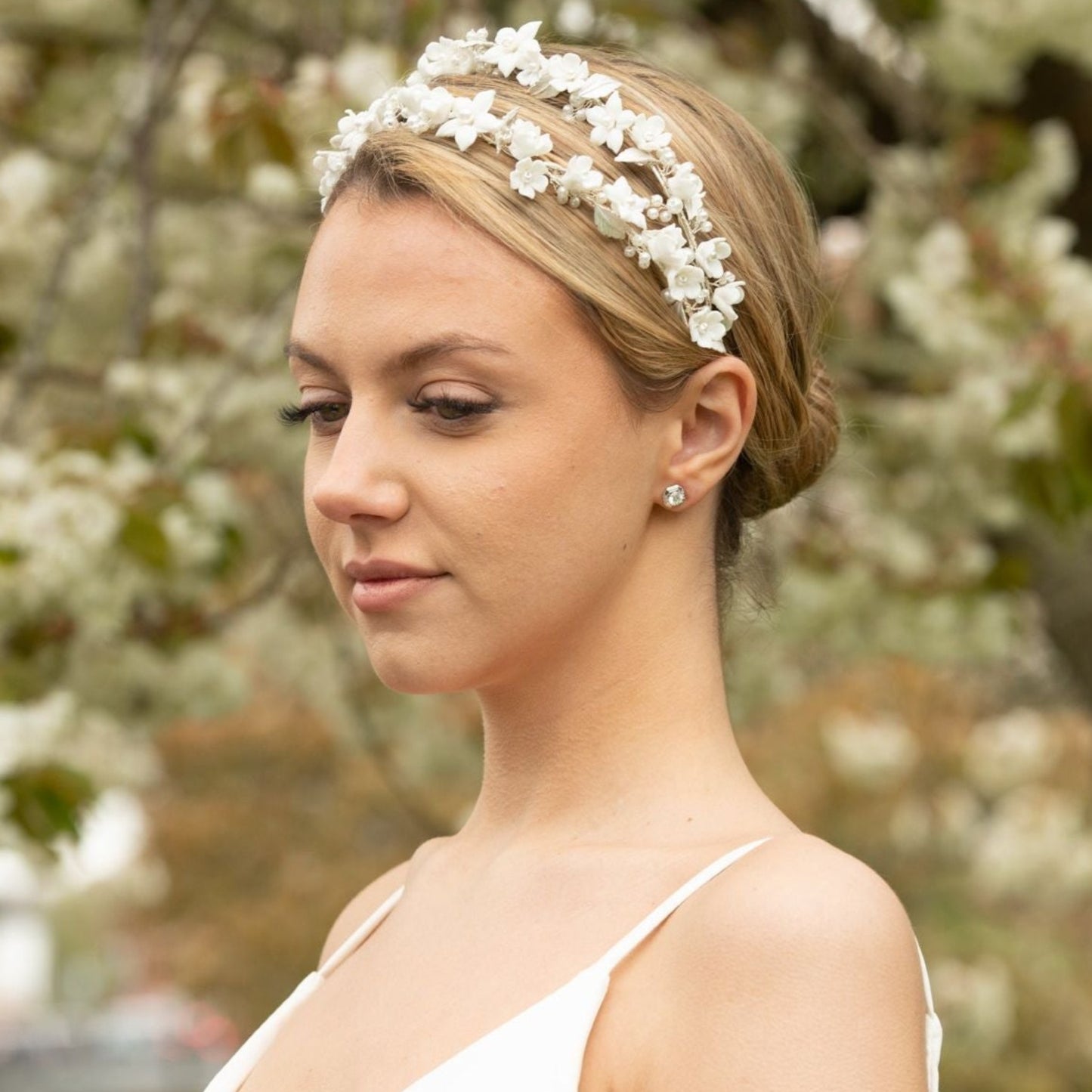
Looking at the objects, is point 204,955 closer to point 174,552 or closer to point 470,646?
point 174,552

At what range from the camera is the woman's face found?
169 centimetres

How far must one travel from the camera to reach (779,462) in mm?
1958

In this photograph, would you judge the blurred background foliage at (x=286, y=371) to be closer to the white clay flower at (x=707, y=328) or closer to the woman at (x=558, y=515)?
the woman at (x=558, y=515)

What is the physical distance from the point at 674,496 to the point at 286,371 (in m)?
3.03

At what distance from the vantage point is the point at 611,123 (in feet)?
5.94

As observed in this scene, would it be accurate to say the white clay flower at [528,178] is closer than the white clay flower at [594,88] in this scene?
Yes

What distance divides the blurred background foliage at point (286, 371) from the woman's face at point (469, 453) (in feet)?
1.20

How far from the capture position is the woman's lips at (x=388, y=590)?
5.64 ft

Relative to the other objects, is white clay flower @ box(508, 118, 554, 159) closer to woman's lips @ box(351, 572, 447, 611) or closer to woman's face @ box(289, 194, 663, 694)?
woman's face @ box(289, 194, 663, 694)

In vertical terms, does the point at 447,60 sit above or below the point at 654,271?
above

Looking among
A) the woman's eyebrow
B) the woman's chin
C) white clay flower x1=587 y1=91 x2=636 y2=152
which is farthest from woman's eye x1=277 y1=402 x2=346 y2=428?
white clay flower x1=587 y1=91 x2=636 y2=152

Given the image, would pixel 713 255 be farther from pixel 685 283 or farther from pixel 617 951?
pixel 617 951

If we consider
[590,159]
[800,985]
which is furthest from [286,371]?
[800,985]

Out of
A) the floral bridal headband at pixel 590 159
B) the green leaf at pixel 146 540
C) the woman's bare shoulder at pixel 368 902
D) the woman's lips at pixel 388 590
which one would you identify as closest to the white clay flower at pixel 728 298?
the floral bridal headband at pixel 590 159
